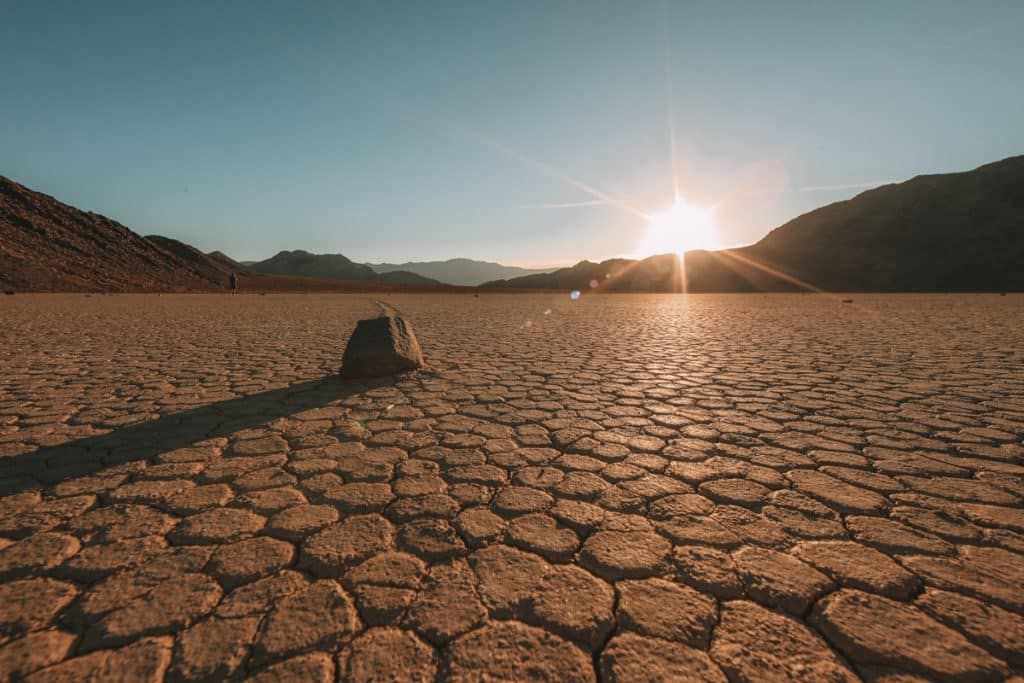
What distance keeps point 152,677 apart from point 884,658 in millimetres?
1763

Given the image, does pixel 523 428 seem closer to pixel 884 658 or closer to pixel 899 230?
pixel 884 658

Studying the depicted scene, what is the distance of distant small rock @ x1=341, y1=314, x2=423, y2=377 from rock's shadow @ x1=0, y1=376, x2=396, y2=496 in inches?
12.5

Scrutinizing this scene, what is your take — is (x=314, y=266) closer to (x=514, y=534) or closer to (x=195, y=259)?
(x=195, y=259)

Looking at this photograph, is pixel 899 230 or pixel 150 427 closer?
pixel 150 427

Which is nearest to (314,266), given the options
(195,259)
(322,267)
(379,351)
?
(322,267)

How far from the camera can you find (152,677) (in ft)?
3.33

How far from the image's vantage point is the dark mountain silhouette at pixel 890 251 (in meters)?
36.5

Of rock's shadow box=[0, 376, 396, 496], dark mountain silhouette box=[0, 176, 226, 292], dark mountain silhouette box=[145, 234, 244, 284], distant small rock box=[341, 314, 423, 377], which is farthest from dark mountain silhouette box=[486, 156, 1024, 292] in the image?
rock's shadow box=[0, 376, 396, 496]

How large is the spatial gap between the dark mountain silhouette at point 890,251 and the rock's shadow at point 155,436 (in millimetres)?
38674

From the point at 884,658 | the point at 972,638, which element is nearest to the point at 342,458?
the point at 884,658

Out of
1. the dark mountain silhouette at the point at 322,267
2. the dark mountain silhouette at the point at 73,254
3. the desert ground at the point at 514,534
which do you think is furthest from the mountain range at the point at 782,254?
the dark mountain silhouette at the point at 322,267

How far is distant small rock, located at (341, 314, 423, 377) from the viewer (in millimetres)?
4191

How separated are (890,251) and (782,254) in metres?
8.78

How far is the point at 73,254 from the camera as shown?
28328 mm
